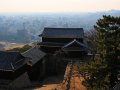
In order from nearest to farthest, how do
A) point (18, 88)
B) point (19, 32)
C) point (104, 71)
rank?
point (104, 71) → point (18, 88) → point (19, 32)

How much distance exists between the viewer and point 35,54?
35.7m

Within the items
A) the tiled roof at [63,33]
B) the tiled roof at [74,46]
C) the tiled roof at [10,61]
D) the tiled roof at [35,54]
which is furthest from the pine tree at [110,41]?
the tiled roof at [63,33]

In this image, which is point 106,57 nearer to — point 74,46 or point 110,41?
point 110,41

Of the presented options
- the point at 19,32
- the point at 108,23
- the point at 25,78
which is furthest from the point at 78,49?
the point at 19,32

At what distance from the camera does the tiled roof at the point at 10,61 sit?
2892 centimetres

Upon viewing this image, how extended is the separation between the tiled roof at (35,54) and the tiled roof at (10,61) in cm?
249

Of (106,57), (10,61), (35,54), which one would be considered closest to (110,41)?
(106,57)

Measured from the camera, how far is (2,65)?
1160 inches

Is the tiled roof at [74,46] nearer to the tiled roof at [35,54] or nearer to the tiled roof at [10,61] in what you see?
the tiled roof at [35,54]

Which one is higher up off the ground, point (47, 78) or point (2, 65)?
point (2, 65)

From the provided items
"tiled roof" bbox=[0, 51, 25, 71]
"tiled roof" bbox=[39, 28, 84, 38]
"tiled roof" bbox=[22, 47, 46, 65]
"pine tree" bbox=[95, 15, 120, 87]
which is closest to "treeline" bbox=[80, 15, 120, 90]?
"pine tree" bbox=[95, 15, 120, 87]

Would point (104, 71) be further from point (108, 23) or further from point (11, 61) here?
point (11, 61)

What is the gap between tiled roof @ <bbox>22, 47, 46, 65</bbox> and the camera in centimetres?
3372

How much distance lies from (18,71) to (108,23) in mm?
13677
